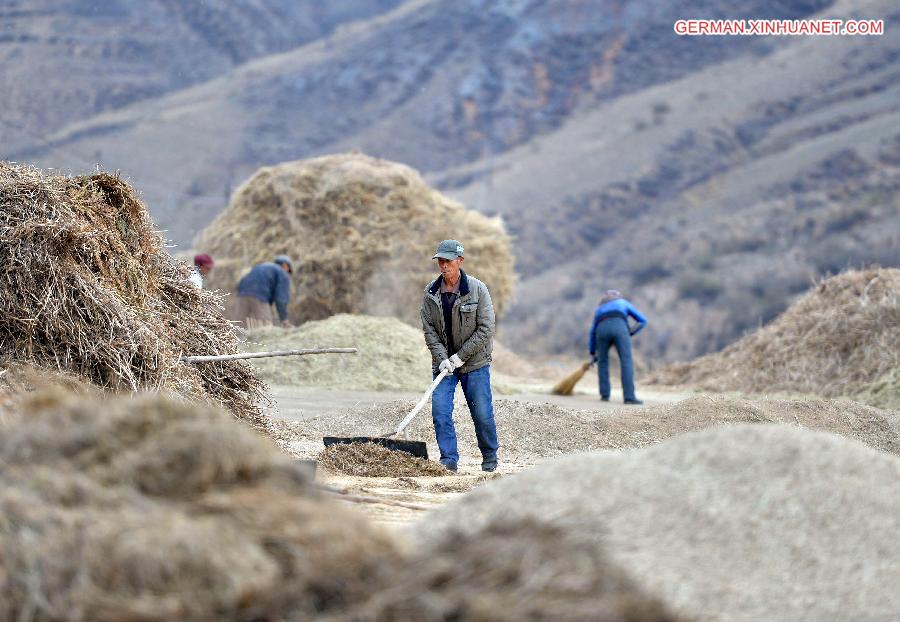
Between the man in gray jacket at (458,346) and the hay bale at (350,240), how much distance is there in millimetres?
12765

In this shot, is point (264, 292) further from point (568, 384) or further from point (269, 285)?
point (568, 384)

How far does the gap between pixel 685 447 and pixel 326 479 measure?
3.71m

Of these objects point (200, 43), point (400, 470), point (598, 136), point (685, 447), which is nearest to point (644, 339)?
point (598, 136)

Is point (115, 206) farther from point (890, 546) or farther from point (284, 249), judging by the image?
point (284, 249)

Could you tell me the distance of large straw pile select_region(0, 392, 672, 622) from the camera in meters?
3.15

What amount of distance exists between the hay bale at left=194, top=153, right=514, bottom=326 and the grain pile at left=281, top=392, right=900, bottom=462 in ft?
28.9

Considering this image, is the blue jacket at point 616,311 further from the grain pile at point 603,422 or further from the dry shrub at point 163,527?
the dry shrub at point 163,527

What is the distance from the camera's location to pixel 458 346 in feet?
31.9

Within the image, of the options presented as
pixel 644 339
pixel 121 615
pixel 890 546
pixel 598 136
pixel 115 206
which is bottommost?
pixel 644 339

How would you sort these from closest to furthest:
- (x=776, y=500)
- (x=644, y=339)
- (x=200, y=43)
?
(x=776, y=500)
(x=644, y=339)
(x=200, y=43)

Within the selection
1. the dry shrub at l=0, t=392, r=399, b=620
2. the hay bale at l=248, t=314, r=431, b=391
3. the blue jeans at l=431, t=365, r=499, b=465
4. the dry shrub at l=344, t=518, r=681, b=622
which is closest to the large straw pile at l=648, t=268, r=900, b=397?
the hay bale at l=248, t=314, r=431, b=391

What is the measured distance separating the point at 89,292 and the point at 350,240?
586 inches

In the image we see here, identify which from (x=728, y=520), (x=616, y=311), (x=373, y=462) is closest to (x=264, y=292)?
(x=616, y=311)

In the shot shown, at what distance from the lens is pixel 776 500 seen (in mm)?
4410
